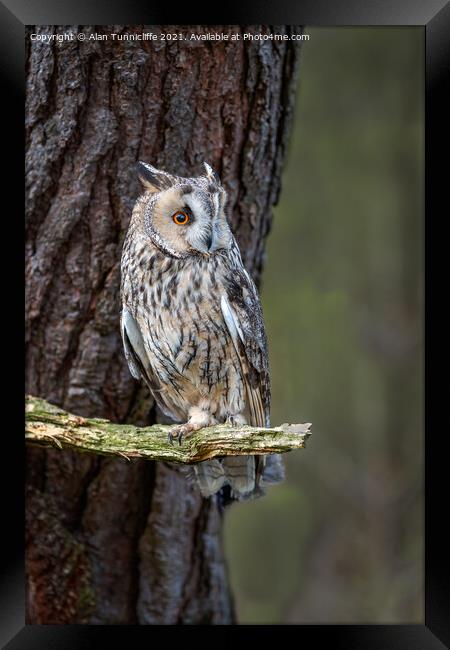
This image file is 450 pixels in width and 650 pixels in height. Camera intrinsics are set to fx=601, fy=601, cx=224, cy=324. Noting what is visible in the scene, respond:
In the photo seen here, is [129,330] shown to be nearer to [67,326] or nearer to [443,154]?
[67,326]

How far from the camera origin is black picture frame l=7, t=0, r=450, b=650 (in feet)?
6.08

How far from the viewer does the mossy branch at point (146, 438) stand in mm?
1579

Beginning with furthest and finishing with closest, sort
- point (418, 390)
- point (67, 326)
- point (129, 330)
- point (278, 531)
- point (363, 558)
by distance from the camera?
point (363, 558) < point (278, 531) < point (418, 390) < point (67, 326) < point (129, 330)

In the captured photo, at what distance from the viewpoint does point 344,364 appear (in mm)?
3732

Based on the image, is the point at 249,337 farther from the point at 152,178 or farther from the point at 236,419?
the point at 152,178

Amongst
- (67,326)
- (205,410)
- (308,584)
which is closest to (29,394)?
(67,326)

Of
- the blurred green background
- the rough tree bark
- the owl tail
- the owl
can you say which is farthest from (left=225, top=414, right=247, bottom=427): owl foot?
the blurred green background

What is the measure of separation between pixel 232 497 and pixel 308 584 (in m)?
2.54

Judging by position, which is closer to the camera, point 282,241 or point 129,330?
point 129,330

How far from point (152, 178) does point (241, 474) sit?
1.06 m

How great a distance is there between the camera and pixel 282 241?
3.64 m

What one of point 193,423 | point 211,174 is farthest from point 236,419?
point 211,174

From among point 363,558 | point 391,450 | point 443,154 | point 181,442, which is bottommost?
point 363,558

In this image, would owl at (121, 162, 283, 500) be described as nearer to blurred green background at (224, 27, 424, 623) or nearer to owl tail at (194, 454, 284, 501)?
owl tail at (194, 454, 284, 501)
